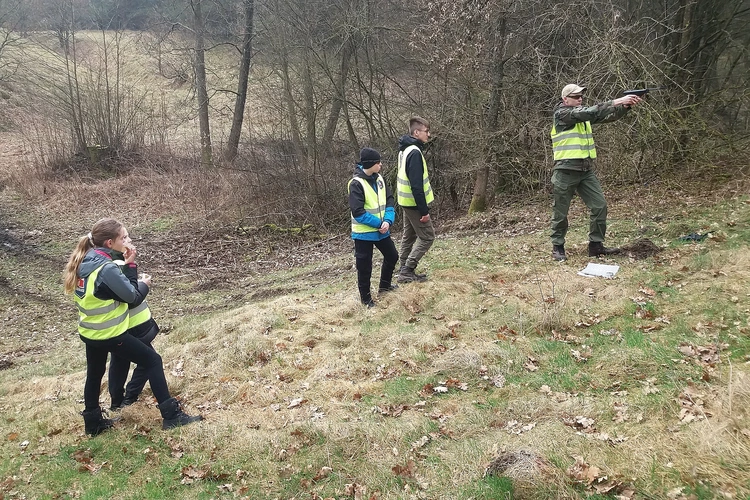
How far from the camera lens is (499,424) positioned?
4.35 metres

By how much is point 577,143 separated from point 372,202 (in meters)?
2.90

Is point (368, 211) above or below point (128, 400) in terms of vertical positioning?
above

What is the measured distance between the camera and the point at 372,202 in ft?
22.6

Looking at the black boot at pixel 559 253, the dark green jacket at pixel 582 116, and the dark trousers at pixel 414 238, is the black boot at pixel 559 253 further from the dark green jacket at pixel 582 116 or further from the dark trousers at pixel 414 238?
the dark trousers at pixel 414 238

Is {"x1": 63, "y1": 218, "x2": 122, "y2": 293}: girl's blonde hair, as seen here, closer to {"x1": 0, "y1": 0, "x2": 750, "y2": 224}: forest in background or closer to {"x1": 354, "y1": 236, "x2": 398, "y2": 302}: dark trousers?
{"x1": 354, "y1": 236, "x2": 398, "y2": 302}: dark trousers

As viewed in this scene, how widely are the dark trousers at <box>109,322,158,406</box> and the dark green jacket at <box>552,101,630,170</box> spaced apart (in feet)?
18.3

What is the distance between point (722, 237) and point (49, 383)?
9108 mm

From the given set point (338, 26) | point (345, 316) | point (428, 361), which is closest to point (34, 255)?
point (338, 26)

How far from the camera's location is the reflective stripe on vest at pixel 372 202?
270 inches

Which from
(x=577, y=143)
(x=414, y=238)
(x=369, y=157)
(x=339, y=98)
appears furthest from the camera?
(x=339, y=98)

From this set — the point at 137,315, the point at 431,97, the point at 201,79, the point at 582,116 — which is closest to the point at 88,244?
the point at 137,315

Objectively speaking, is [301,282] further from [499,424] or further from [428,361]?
[499,424]

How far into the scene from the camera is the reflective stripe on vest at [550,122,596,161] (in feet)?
24.4

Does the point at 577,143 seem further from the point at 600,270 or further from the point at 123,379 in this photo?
the point at 123,379
